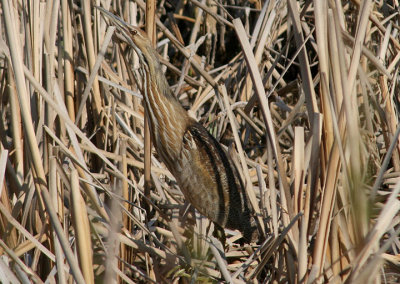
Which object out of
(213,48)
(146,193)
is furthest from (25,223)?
(213,48)

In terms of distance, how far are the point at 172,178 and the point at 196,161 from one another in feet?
0.59

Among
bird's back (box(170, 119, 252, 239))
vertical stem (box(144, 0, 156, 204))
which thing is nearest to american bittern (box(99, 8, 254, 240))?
bird's back (box(170, 119, 252, 239))

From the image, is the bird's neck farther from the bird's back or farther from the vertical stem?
the vertical stem

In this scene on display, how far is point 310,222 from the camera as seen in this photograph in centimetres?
179

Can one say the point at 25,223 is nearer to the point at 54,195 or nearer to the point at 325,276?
the point at 54,195

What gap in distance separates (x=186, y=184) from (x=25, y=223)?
2.36 ft

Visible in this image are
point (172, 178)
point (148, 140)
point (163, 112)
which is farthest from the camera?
point (172, 178)

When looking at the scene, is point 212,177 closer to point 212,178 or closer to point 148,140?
point 212,178

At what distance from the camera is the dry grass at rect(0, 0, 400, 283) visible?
1537mm

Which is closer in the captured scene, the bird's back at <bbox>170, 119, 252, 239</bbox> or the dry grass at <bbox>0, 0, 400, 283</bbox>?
the dry grass at <bbox>0, 0, 400, 283</bbox>

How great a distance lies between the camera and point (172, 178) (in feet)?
8.73

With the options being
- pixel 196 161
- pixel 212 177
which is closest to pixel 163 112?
pixel 196 161

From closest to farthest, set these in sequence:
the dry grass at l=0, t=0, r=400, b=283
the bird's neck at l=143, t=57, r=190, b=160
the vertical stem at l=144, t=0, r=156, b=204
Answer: the dry grass at l=0, t=0, r=400, b=283 → the vertical stem at l=144, t=0, r=156, b=204 → the bird's neck at l=143, t=57, r=190, b=160

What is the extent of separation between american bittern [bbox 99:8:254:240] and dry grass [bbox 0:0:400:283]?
9 centimetres
